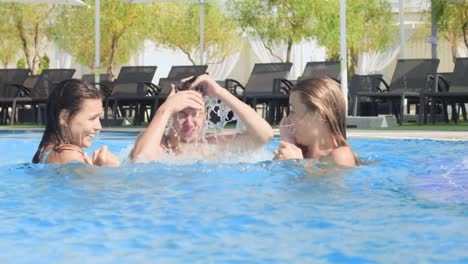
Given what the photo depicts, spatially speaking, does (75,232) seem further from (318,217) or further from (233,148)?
(233,148)

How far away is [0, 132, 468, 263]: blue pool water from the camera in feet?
9.35

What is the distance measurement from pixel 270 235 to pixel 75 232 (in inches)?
27.7

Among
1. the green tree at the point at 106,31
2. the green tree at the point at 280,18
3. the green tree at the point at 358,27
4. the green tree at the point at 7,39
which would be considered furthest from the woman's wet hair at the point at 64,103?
the green tree at the point at 7,39

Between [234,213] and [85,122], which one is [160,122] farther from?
[234,213]

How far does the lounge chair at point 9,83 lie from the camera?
15.9 meters

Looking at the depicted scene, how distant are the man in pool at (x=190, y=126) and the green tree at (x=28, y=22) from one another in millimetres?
21915

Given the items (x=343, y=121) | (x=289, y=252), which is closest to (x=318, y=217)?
(x=289, y=252)

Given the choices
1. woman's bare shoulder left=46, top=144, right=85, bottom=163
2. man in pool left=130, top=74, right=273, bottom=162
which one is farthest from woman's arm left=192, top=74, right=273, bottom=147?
woman's bare shoulder left=46, top=144, right=85, bottom=163

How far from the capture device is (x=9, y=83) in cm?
1634

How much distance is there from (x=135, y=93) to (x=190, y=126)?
10.2 metres

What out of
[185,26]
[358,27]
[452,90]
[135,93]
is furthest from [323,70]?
[185,26]

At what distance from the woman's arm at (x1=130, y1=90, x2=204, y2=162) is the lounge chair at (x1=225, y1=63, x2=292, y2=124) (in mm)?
8473

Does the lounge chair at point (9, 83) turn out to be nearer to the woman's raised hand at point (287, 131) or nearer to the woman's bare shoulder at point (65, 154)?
the woman's bare shoulder at point (65, 154)

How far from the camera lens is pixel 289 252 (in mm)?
2826
